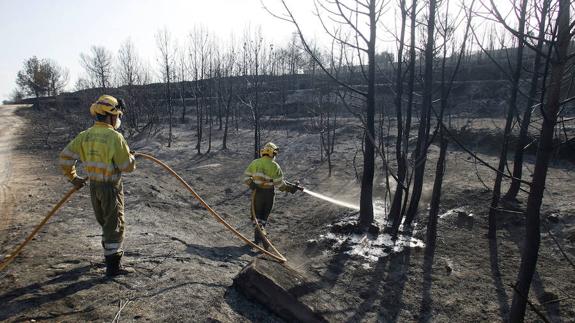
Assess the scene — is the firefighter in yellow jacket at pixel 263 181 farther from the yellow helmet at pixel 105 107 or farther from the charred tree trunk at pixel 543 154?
the charred tree trunk at pixel 543 154

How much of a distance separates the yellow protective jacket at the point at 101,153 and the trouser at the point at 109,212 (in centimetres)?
9

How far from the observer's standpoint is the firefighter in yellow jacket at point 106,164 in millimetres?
3947

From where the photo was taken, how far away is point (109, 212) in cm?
402

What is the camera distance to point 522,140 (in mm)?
7359

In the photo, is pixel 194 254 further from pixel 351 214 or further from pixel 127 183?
pixel 127 183

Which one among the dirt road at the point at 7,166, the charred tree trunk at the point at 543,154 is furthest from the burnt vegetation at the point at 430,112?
the dirt road at the point at 7,166

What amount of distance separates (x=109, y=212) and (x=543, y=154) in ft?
12.9

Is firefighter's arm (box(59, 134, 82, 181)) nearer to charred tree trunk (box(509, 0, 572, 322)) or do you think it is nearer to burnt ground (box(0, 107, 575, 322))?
burnt ground (box(0, 107, 575, 322))

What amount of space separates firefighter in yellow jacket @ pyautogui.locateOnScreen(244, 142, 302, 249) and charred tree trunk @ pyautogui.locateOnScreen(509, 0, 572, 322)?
4314 millimetres

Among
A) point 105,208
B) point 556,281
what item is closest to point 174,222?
point 105,208

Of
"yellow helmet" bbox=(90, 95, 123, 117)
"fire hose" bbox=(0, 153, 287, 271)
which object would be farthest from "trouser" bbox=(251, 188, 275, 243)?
"yellow helmet" bbox=(90, 95, 123, 117)

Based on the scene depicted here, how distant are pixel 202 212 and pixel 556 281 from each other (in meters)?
6.89

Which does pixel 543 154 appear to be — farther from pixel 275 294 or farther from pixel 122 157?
pixel 122 157

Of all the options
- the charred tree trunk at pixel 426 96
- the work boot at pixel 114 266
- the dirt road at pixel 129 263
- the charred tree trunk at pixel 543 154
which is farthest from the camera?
the charred tree trunk at pixel 426 96
